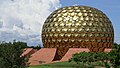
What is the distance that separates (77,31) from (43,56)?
7.80 meters

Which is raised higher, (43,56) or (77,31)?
(77,31)

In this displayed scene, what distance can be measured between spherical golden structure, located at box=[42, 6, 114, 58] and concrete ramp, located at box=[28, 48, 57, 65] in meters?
1.98

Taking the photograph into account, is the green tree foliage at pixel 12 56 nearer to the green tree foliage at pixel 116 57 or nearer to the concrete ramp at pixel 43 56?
the green tree foliage at pixel 116 57

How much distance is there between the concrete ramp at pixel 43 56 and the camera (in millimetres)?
48750

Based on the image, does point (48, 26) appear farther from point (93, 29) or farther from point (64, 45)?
point (93, 29)

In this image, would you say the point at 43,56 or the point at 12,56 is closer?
the point at 12,56

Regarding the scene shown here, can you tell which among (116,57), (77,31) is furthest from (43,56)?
(116,57)

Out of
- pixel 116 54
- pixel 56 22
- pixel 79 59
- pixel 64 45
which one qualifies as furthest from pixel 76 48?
pixel 116 54

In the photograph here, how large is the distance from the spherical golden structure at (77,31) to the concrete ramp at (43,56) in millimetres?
1982

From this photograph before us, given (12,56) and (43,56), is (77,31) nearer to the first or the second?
(43,56)

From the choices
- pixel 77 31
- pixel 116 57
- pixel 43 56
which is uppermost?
pixel 77 31

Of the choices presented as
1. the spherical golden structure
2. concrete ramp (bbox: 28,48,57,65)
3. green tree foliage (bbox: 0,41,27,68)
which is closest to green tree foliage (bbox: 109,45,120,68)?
green tree foliage (bbox: 0,41,27,68)

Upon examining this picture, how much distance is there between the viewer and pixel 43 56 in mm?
49812

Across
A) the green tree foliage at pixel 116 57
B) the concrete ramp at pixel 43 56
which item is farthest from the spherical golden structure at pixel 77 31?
→ the green tree foliage at pixel 116 57
